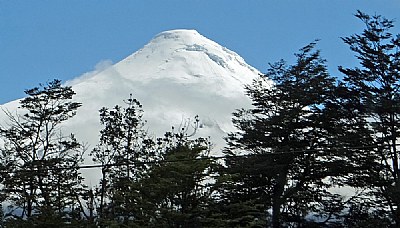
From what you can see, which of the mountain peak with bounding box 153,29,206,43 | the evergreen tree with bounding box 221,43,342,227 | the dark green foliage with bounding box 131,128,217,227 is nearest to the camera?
the dark green foliage with bounding box 131,128,217,227

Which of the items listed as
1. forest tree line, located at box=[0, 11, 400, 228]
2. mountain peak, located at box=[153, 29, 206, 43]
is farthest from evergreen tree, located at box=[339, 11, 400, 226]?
mountain peak, located at box=[153, 29, 206, 43]

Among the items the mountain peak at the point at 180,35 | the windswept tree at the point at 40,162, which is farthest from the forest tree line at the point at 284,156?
the mountain peak at the point at 180,35

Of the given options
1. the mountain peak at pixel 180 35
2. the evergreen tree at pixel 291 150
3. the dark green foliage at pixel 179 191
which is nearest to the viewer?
the dark green foliage at pixel 179 191

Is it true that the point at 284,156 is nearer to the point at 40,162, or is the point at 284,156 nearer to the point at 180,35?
the point at 40,162

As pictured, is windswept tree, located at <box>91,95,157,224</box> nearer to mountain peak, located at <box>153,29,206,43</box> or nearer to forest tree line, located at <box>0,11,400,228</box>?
forest tree line, located at <box>0,11,400,228</box>

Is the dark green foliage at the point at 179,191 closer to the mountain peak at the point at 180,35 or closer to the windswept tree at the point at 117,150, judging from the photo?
the windswept tree at the point at 117,150

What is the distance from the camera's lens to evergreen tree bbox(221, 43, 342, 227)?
2528 cm

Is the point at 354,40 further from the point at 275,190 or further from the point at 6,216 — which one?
the point at 6,216

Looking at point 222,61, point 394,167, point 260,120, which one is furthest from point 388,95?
point 222,61

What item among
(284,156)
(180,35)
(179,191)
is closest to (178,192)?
(179,191)

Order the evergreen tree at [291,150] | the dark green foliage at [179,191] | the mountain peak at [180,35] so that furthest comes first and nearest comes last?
the mountain peak at [180,35], the evergreen tree at [291,150], the dark green foliage at [179,191]

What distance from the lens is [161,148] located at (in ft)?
83.7

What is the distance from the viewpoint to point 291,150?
25422mm

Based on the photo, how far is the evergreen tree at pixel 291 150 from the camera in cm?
2528
